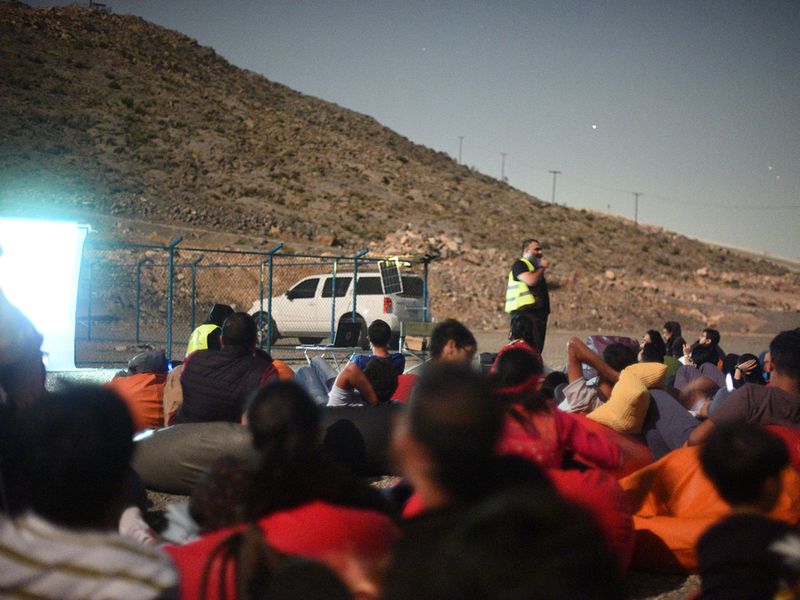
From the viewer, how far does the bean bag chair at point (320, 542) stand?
240 centimetres

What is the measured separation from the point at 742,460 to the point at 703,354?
7798mm

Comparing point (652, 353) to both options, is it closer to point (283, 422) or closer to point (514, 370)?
point (514, 370)

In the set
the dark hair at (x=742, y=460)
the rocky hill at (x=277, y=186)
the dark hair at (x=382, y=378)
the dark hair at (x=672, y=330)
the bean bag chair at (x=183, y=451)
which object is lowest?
the bean bag chair at (x=183, y=451)

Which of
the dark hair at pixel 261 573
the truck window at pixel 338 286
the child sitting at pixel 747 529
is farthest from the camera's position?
the truck window at pixel 338 286

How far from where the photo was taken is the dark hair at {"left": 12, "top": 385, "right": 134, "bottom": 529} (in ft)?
6.92

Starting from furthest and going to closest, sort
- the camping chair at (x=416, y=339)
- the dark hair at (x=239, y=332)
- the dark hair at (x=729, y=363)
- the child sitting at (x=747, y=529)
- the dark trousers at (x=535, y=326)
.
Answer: the camping chair at (x=416, y=339) → the dark hair at (x=729, y=363) → the dark trousers at (x=535, y=326) → the dark hair at (x=239, y=332) → the child sitting at (x=747, y=529)

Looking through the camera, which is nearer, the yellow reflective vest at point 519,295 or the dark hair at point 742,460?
the dark hair at point 742,460

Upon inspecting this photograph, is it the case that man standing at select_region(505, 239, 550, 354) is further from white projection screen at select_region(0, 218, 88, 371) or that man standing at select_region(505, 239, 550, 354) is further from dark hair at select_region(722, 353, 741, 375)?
white projection screen at select_region(0, 218, 88, 371)

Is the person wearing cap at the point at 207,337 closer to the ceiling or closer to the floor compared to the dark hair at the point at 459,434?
closer to the floor

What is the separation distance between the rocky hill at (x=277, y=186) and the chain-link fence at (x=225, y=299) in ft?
23.6

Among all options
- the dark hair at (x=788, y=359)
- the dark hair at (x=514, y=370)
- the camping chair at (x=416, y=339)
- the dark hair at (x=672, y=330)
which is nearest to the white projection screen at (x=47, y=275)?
the camping chair at (x=416, y=339)

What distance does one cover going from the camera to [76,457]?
83.8 inches

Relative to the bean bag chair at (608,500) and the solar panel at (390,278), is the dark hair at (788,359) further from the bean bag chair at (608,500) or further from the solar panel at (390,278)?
the solar panel at (390,278)

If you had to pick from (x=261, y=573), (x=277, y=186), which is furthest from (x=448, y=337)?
(x=277, y=186)
